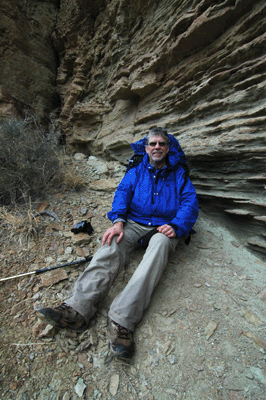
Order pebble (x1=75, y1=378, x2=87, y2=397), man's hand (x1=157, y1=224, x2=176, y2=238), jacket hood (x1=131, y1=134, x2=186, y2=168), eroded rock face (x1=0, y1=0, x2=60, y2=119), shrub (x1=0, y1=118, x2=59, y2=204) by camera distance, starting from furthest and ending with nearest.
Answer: eroded rock face (x1=0, y1=0, x2=60, y2=119), shrub (x1=0, y1=118, x2=59, y2=204), jacket hood (x1=131, y1=134, x2=186, y2=168), man's hand (x1=157, y1=224, x2=176, y2=238), pebble (x1=75, y1=378, x2=87, y2=397)

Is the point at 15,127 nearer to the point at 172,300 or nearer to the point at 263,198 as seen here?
the point at 172,300

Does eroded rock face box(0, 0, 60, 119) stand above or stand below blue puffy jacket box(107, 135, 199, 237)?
above

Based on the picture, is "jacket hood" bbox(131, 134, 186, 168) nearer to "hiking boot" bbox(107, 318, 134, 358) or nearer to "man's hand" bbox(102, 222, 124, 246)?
"man's hand" bbox(102, 222, 124, 246)

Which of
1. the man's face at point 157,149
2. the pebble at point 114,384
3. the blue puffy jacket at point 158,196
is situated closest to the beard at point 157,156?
the man's face at point 157,149

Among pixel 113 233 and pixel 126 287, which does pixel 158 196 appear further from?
pixel 126 287

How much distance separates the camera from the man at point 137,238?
1.75 m

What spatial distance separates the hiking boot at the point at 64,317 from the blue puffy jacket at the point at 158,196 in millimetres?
1251

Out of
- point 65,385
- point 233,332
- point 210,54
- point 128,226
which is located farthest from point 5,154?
point 233,332

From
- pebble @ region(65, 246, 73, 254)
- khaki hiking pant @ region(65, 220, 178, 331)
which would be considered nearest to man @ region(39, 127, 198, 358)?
khaki hiking pant @ region(65, 220, 178, 331)

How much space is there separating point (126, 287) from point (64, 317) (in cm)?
67

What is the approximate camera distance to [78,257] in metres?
2.70

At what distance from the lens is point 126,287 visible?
188 cm

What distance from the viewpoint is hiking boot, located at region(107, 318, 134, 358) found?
63.7 inches

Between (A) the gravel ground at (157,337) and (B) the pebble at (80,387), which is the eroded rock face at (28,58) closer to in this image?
(A) the gravel ground at (157,337)
